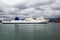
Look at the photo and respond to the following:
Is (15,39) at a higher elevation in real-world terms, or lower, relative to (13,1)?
lower

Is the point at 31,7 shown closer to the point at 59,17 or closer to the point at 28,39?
the point at 59,17

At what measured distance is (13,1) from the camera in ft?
16.0

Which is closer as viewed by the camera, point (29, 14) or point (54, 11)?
point (54, 11)

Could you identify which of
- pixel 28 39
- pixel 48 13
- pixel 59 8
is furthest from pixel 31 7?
pixel 28 39

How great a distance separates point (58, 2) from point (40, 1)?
0.55 m

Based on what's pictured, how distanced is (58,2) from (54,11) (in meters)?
0.35

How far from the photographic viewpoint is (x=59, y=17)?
485 cm

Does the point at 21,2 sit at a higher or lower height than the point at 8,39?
higher

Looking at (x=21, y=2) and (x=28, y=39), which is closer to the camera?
(x=28, y=39)

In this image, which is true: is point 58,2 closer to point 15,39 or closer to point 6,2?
point 6,2

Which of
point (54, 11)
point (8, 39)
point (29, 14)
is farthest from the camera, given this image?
point (29, 14)

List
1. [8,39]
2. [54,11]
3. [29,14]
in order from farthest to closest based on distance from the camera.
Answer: [29,14], [54,11], [8,39]

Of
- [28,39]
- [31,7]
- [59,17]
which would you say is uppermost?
[31,7]

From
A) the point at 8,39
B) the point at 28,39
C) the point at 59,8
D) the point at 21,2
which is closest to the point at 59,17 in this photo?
the point at 59,8
